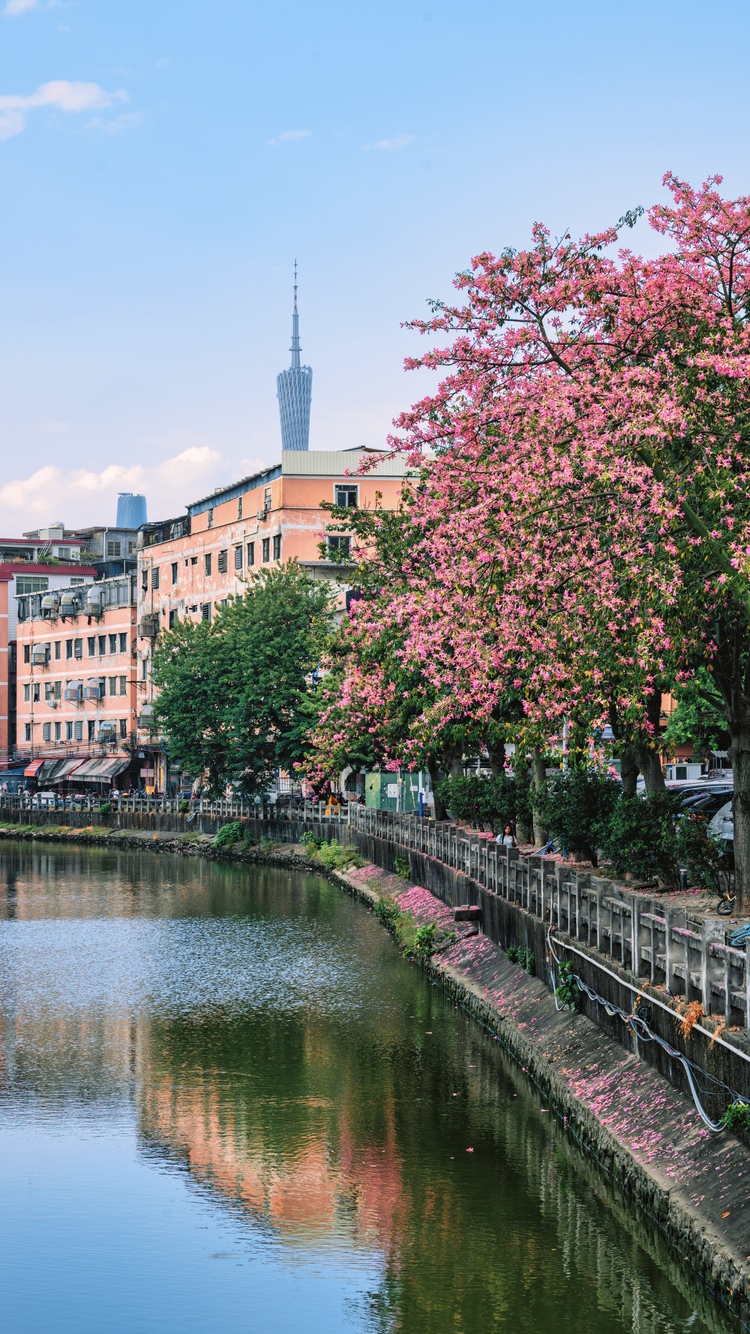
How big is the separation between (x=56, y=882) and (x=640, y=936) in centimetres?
4927

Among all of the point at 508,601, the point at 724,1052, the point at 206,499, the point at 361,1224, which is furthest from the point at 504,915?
the point at 206,499

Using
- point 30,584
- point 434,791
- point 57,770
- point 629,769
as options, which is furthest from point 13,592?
point 629,769

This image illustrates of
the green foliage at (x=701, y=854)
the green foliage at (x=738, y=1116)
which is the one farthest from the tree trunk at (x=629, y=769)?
the green foliage at (x=738, y=1116)

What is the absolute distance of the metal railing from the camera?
698 inches

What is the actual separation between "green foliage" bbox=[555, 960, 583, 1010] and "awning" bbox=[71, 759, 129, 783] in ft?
280

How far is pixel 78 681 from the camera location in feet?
385

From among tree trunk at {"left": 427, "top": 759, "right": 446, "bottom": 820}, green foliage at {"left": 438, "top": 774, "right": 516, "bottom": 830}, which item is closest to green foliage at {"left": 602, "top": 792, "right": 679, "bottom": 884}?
green foliage at {"left": 438, "top": 774, "right": 516, "bottom": 830}

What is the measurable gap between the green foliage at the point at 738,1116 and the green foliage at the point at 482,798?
27480mm

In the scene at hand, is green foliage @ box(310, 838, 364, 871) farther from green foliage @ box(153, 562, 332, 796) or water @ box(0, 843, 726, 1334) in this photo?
water @ box(0, 843, 726, 1334)

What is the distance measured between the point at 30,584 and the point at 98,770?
2244 cm

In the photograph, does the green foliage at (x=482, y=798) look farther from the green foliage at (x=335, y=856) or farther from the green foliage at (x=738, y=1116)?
the green foliage at (x=738, y=1116)

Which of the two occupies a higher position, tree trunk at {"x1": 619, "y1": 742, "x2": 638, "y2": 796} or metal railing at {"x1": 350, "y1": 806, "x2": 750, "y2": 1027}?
tree trunk at {"x1": 619, "y1": 742, "x2": 638, "y2": 796}

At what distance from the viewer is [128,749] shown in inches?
4323

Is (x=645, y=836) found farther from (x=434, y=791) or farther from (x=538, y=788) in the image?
(x=434, y=791)
